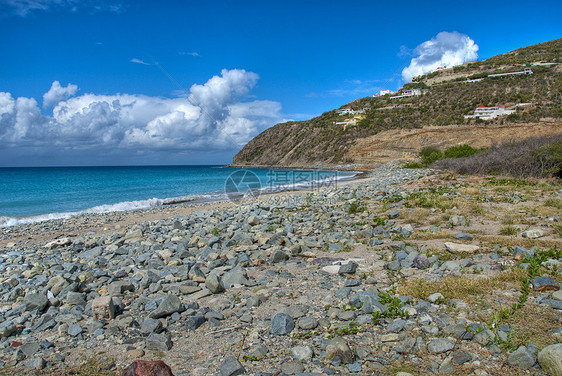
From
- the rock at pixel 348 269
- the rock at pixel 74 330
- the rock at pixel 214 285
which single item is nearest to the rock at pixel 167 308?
the rock at pixel 214 285

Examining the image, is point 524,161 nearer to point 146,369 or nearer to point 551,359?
point 551,359

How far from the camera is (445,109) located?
62812 millimetres

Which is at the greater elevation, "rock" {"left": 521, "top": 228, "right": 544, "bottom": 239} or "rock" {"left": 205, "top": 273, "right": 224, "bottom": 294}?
"rock" {"left": 521, "top": 228, "right": 544, "bottom": 239}

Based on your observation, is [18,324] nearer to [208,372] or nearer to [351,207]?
[208,372]

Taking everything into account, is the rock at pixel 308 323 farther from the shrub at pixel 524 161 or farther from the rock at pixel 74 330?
the shrub at pixel 524 161

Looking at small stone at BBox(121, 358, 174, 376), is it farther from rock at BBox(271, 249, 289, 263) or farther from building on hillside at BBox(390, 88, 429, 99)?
building on hillside at BBox(390, 88, 429, 99)

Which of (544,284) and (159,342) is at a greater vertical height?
(544,284)

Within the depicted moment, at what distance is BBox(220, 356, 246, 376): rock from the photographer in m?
2.85

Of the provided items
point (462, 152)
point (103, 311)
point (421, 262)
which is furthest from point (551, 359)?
point (462, 152)

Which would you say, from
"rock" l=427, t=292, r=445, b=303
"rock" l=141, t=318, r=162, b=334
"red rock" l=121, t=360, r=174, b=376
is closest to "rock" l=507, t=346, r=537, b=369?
"rock" l=427, t=292, r=445, b=303

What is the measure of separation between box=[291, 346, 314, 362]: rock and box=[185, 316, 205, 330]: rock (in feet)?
4.39

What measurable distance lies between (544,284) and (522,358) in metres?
1.73

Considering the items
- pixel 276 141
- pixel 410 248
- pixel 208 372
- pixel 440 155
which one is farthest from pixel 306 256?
pixel 276 141

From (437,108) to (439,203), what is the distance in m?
62.6
